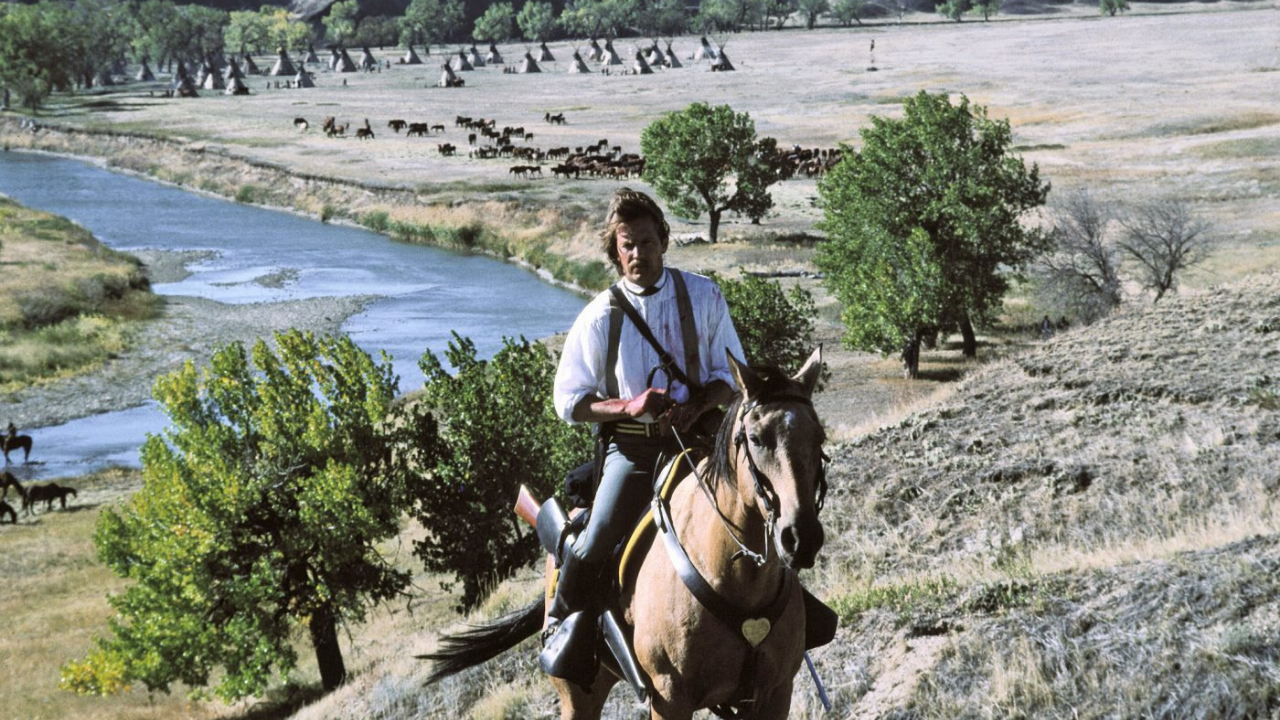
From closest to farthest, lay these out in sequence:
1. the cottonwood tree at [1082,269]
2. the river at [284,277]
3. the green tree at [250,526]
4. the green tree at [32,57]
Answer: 1. the green tree at [250,526]
2. the cottonwood tree at [1082,269]
3. the river at [284,277]
4. the green tree at [32,57]

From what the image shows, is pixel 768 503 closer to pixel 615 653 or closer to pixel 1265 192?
pixel 615 653

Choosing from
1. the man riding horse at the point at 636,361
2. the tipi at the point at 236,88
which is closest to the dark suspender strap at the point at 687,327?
the man riding horse at the point at 636,361

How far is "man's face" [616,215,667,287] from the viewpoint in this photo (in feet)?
22.4

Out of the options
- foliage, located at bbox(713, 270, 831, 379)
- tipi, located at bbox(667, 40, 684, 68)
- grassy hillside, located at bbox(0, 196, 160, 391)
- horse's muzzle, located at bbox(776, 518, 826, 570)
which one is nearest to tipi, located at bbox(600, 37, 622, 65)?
tipi, located at bbox(667, 40, 684, 68)

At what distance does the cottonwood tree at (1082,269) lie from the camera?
42281mm

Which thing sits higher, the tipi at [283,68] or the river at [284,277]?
the tipi at [283,68]

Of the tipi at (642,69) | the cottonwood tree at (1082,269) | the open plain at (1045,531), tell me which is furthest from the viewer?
the tipi at (642,69)

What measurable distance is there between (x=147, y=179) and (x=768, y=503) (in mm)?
106818

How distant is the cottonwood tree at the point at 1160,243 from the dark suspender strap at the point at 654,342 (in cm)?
3965

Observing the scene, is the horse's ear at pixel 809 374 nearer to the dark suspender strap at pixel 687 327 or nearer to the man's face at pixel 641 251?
the dark suspender strap at pixel 687 327

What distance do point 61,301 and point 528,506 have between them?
56406mm

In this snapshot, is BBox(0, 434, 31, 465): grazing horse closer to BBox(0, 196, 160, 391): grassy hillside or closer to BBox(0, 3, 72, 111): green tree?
BBox(0, 196, 160, 391): grassy hillside

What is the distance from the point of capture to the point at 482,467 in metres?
27.4

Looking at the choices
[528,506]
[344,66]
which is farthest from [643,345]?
[344,66]
